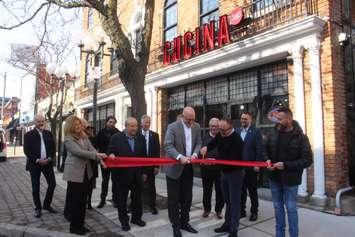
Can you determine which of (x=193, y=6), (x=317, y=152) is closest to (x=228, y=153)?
(x=317, y=152)

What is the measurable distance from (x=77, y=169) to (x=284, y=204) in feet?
10.3

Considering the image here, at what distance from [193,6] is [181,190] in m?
8.15

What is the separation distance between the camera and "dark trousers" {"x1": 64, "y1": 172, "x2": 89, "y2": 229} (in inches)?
250

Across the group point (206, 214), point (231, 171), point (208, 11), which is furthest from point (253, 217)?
point (208, 11)

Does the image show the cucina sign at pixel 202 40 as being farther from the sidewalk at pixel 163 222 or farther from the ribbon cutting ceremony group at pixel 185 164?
the sidewalk at pixel 163 222

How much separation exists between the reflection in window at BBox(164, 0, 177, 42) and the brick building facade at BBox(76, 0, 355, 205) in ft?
0.12

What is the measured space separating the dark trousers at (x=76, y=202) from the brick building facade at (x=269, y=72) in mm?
4595

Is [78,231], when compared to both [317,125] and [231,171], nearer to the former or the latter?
[231,171]

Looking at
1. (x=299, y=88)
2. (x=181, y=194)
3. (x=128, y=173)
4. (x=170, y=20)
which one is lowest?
(x=181, y=194)

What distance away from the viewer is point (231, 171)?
5.94m

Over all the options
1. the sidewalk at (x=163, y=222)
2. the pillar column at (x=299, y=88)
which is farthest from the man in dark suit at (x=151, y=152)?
the pillar column at (x=299, y=88)

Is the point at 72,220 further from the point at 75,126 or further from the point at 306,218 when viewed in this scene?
the point at 306,218

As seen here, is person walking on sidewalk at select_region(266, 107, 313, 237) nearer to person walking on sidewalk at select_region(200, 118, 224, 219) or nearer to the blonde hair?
person walking on sidewalk at select_region(200, 118, 224, 219)

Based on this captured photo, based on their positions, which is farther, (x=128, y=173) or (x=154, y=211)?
(x=154, y=211)
